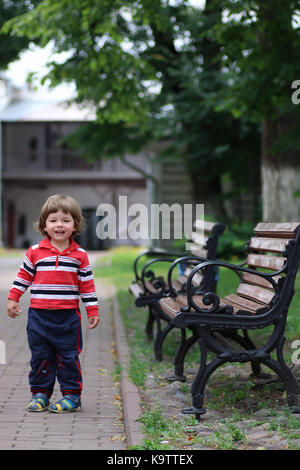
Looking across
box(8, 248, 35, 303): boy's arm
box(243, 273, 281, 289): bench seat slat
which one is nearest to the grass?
box(243, 273, 281, 289): bench seat slat

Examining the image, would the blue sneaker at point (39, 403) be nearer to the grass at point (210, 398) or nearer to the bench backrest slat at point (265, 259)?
the grass at point (210, 398)

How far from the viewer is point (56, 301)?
4.50 meters

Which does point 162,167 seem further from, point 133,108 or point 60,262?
point 60,262

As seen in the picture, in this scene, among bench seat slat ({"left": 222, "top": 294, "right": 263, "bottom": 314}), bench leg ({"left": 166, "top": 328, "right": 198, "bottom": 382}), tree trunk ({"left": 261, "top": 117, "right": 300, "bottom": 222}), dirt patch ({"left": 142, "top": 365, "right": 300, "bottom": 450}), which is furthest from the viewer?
tree trunk ({"left": 261, "top": 117, "right": 300, "bottom": 222})

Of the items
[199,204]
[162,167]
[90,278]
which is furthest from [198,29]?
[90,278]

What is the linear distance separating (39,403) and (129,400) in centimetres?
64

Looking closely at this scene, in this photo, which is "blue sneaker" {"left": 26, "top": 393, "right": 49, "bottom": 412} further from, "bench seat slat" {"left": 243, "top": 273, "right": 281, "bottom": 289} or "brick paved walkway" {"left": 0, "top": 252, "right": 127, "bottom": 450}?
"bench seat slat" {"left": 243, "top": 273, "right": 281, "bottom": 289}

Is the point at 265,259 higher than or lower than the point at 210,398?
higher

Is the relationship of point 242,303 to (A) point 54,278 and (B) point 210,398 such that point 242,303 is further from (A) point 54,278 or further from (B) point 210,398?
(A) point 54,278

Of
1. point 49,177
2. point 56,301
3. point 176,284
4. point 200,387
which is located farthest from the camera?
point 49,177

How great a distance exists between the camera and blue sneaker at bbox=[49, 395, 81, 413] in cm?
459

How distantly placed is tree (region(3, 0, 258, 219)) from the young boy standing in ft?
26.3

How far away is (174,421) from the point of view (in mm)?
4301

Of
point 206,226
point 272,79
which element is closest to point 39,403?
point 206,226
